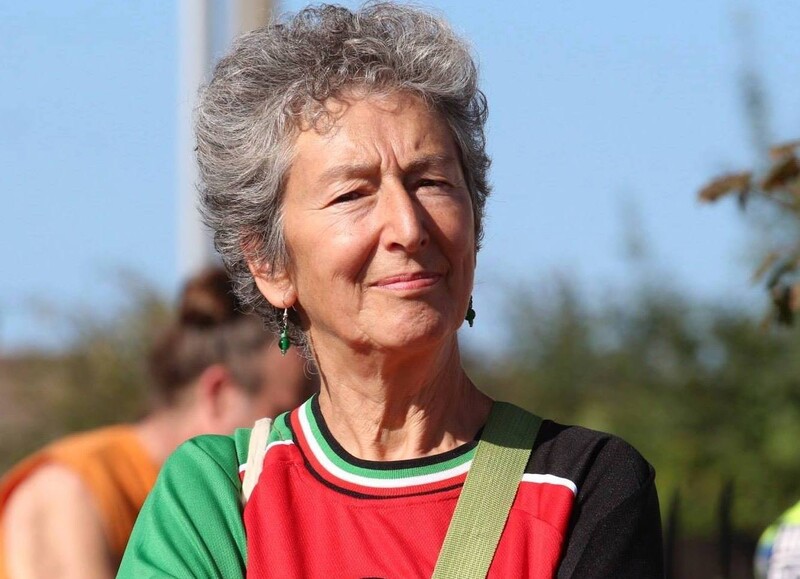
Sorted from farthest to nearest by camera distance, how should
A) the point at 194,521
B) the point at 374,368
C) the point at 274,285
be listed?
the point at 274,285, the point at 374,368, the point at 194,521

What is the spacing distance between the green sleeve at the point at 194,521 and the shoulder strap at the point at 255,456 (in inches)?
0.9

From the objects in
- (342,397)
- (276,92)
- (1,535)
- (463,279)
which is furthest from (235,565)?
(1,535)

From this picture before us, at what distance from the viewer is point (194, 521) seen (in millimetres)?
2963

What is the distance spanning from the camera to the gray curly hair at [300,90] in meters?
3.04

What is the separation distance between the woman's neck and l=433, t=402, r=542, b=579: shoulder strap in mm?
95

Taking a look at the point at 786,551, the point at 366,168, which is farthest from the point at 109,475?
the point at 786,551

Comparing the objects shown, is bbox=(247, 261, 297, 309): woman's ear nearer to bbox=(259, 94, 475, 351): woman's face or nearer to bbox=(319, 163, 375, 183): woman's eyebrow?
bbox=(259, 94, 475, 351): woman's face

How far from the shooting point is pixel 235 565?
2.90 m

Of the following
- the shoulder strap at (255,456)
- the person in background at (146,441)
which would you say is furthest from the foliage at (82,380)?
the shoulder strap at (255,456)

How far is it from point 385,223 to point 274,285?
Answer: 0.43m

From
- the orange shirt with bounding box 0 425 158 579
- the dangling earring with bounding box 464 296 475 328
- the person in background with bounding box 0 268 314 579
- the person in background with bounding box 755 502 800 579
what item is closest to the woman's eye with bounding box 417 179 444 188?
the dangling earring with bounding box 464 296 475 328

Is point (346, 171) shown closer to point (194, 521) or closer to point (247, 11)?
point (194, 521)

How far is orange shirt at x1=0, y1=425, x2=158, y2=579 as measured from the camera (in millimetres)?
4535

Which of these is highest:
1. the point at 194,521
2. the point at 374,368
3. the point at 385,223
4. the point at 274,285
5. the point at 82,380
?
the point at 385,223
